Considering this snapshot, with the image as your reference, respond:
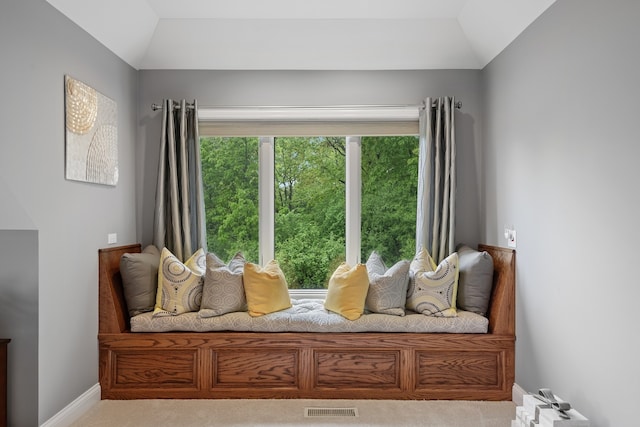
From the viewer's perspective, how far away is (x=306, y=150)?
406cm

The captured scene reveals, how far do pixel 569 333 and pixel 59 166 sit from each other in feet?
9.57

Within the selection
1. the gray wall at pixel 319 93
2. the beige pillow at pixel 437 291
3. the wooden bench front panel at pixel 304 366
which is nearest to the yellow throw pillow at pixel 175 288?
the wooden bench front panel at pixel 304 366

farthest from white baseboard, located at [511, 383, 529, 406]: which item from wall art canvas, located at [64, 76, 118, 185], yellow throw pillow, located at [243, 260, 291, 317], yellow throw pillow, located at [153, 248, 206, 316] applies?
wall art canvas, located at [64, 76, 118, 185]

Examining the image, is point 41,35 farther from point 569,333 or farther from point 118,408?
point 569,333

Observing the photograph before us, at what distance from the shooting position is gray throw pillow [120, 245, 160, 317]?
3346 millimetres

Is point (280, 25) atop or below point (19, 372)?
atop

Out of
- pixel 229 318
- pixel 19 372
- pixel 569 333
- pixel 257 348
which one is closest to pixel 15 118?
pixel 19 372

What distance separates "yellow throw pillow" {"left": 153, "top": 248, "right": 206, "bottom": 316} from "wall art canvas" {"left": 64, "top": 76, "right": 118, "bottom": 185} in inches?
27.7


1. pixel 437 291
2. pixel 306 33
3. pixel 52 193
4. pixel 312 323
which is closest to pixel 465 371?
pixel 437 291

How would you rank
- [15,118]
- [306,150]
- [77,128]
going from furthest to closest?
[306,150], [77,128], [15,118]

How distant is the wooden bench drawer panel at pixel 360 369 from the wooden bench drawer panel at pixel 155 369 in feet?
2.88

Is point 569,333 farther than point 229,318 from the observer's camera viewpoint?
No

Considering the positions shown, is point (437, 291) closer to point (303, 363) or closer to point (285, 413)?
point (303, 363)

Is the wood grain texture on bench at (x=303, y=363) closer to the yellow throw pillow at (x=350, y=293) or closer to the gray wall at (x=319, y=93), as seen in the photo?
the yellow throw pillow at (x=350, y=293)
